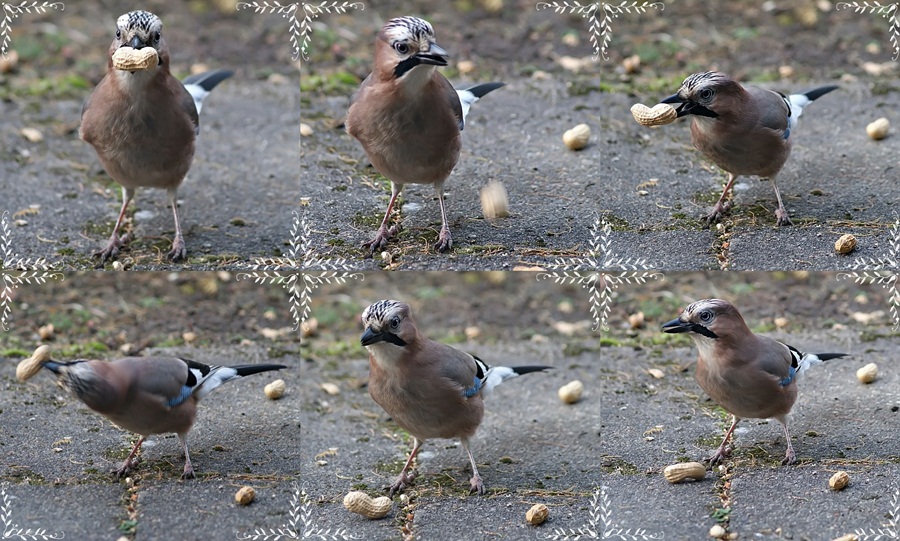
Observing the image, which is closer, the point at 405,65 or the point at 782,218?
the point at 405,65

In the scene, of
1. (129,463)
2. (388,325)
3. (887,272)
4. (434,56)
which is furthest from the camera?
(887,272)

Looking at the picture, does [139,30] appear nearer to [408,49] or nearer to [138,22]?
[138,22]

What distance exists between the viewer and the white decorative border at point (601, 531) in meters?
5.45

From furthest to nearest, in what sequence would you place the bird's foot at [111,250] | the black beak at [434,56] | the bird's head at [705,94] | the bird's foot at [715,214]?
the bird's foot at [715,214] < the bird's foot at [111,250] < the bird's head at [705,94] < the black beak at [434,56]

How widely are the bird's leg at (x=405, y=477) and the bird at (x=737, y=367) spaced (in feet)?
5.12

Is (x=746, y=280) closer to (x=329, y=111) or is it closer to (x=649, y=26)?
(x=649, y=26)

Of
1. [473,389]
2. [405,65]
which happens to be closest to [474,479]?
[473,389]

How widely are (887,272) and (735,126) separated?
171 cm

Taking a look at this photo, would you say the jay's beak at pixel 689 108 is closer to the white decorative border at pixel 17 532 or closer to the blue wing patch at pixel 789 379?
the blue wing patch at pixel 789 379

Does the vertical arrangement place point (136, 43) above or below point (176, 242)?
above

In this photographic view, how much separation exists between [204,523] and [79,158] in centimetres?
292

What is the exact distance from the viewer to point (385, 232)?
6043 mm

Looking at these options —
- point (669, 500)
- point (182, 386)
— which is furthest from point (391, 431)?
point (669, 500)

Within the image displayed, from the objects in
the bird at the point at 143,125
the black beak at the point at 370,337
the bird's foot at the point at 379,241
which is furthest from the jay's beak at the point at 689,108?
the bird at the point at 143,125
